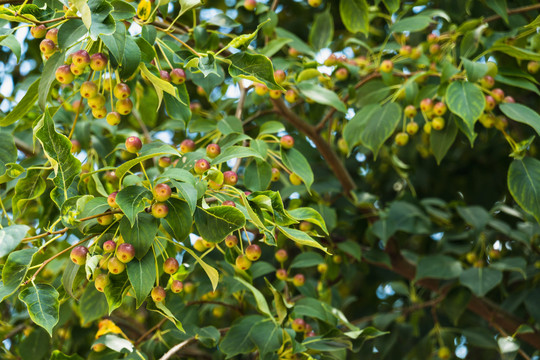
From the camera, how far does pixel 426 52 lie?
1996 mm

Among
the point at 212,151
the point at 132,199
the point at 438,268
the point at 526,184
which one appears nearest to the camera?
the point at 132,199

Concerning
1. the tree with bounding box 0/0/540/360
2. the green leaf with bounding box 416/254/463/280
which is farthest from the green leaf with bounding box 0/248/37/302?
the green leaf with bounding box 416/254/463/280

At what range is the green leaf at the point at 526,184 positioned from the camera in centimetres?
154

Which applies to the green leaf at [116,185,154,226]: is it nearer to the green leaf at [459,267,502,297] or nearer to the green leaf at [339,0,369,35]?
the green leaf at [339,0,369,35]

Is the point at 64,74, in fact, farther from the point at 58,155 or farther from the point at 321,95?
the point at 321,95

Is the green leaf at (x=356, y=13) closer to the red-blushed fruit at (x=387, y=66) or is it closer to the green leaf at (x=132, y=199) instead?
the red-blushed fruit at (x=387, y=66)

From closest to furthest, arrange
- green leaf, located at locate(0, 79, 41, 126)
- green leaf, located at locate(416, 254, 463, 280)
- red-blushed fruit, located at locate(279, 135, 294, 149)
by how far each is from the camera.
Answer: green leaf, located at locate(0, 79, 41, 126) → red-blushed fruit, located at locate(279, 135, 294, 149) → green leaf, located at locate(416, 254, 463, 280)

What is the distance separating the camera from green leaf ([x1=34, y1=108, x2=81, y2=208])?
3.29 feet

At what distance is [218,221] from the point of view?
3.48 ft

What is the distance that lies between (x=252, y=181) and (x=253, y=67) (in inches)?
12.2

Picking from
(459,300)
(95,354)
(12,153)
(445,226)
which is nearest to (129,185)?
(12,153)

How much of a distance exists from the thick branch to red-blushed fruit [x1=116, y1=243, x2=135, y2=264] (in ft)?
2.48

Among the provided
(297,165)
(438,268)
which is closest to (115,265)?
(297,165)

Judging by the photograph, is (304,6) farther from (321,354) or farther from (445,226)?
(321,354)
